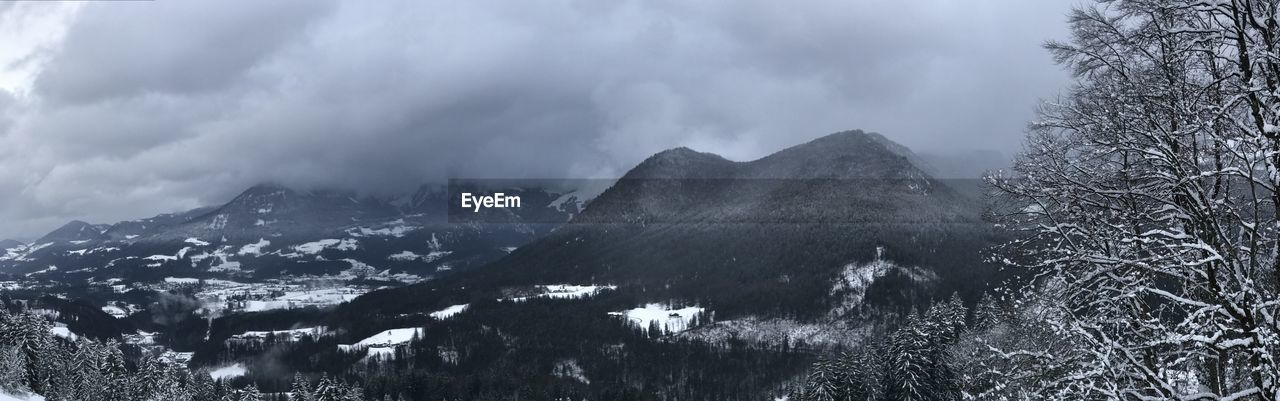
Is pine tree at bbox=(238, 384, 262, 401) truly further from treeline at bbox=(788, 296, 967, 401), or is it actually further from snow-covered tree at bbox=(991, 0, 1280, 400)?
snow-covered tree at bbox=(991, 0, 1280, 400)

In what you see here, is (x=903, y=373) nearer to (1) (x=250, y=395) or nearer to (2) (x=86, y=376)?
(1) (x=250, y=395)

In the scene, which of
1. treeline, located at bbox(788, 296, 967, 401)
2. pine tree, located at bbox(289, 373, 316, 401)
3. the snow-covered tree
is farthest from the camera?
pine tree, located at bbox(289, 373, 316, 401)

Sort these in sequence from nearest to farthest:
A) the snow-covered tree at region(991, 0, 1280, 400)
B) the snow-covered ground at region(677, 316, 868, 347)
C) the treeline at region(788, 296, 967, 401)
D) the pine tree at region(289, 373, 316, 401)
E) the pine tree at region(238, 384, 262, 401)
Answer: the snow-covered tree at region(991, 0, 1280, 400), the treeline at region(788, 296, 967, 401), the pine tree at region(238, 384, 262, 401), the pine tree at region(289, 373, 316, 401), the snow-covered ground at region(677, 316, 868, 347)

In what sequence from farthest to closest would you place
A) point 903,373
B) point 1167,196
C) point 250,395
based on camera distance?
point 250,395
point 903,373
point 1167,196

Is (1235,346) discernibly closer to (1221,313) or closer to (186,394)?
(1221,313)

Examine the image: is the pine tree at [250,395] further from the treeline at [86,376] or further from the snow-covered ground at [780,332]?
the snow-covered ground at [780,332]

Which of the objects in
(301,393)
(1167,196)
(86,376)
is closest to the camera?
(1167,196)

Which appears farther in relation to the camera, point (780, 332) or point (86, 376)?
point (780, 332)

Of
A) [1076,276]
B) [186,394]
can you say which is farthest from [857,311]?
[1076,276]

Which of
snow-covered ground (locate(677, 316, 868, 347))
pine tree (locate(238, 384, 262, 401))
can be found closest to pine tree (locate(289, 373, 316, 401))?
pine tree (locate(238, 384, 262, 401))

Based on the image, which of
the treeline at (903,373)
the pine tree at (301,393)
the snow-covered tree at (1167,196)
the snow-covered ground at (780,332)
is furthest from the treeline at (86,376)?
the snow-covered ground at (780,332)

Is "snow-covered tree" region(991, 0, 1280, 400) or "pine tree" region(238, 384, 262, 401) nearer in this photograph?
"snow-covered tree" region(991, 0, 1280, 400)

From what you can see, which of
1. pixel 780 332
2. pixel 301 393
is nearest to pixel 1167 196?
pixel 301 393

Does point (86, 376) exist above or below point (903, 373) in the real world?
below
